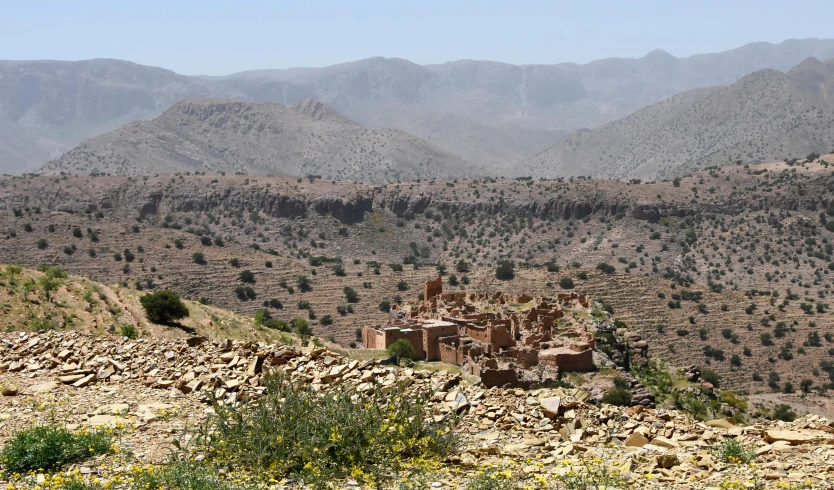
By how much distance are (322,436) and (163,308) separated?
18758 mm

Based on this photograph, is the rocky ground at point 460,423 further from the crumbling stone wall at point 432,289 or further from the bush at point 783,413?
the crumbling stone wall at point 432,289

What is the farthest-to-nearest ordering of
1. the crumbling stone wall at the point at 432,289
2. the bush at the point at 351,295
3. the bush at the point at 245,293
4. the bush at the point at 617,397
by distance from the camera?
the bush at the point at 351,295
the bush at the point at 245,293
the crumbling stone wall at the point at 432,289
the bush at the point at 617,397

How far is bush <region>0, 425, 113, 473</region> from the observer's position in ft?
30.2

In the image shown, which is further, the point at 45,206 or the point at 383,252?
the point at 45,206

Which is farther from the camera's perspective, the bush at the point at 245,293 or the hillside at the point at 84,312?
the bush at the point at 245,293

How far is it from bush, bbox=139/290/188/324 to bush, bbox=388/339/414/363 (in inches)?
400

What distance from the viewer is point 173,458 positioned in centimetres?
911

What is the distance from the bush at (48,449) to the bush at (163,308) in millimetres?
17199

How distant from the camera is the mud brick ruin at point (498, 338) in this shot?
32.9m

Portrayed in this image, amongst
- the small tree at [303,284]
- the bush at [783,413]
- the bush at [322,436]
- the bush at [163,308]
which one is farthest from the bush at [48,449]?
the small tree at [303,284]

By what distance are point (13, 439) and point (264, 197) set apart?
10122 centimetres

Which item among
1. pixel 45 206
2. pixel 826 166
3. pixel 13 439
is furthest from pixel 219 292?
pixel 826 166

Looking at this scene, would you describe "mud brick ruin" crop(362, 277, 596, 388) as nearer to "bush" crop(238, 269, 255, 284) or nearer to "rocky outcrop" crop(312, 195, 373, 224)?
"bush" crop(238, 269, 255, 284)

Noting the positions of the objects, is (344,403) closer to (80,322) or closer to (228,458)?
(228,458)
